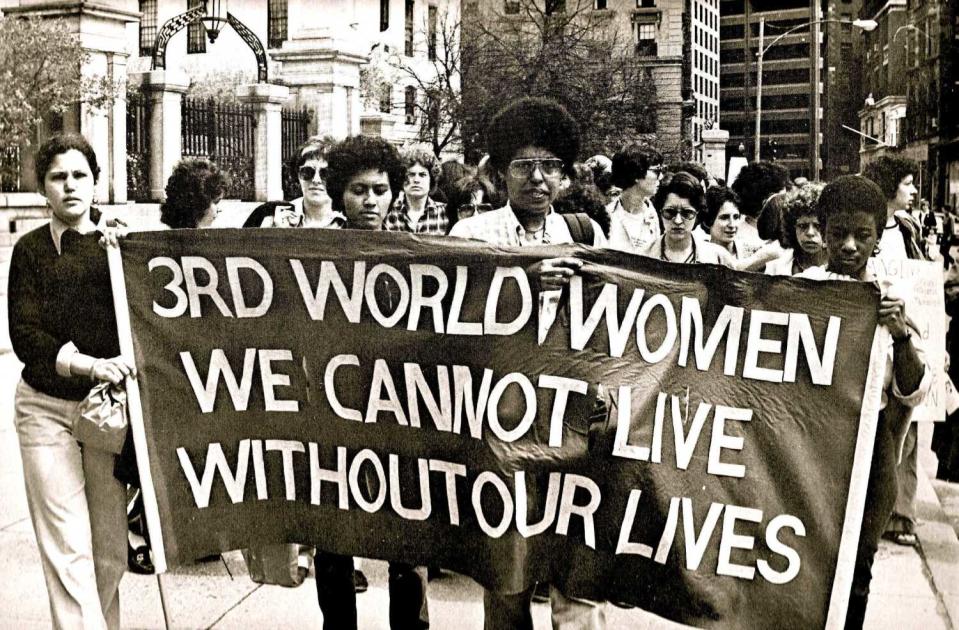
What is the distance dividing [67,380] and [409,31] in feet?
85.0

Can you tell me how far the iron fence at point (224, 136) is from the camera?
749 inches

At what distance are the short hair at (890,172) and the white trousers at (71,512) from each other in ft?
14.1

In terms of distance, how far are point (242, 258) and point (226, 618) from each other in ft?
5.23

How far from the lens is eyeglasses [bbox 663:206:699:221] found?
5324 millimetres

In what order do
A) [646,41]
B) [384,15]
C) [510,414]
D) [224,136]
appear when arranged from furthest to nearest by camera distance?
[384,15]
[646,41]
[224,136]
[510,414]

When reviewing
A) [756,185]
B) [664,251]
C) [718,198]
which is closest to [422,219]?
[718,198]

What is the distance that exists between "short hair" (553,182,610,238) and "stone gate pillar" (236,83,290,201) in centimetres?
1294

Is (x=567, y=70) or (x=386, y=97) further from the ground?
(x=386, y=97)

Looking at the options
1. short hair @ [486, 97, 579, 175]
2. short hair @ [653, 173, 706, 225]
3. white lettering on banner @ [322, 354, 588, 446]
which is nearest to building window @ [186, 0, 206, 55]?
short hair @ [653, 173, 706, 225]

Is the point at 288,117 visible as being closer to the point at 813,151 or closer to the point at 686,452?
the point at 813,151

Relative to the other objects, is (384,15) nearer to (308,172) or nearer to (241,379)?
(308,172)

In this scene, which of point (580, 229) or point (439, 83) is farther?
point (439, 83)

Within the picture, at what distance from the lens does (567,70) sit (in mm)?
20969

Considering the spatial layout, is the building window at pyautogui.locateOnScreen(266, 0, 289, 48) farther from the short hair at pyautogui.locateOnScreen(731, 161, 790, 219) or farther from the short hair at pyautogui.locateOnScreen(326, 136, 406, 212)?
the short hair at pyautogui.locateOnScreen(326, 136, 406, 212)
